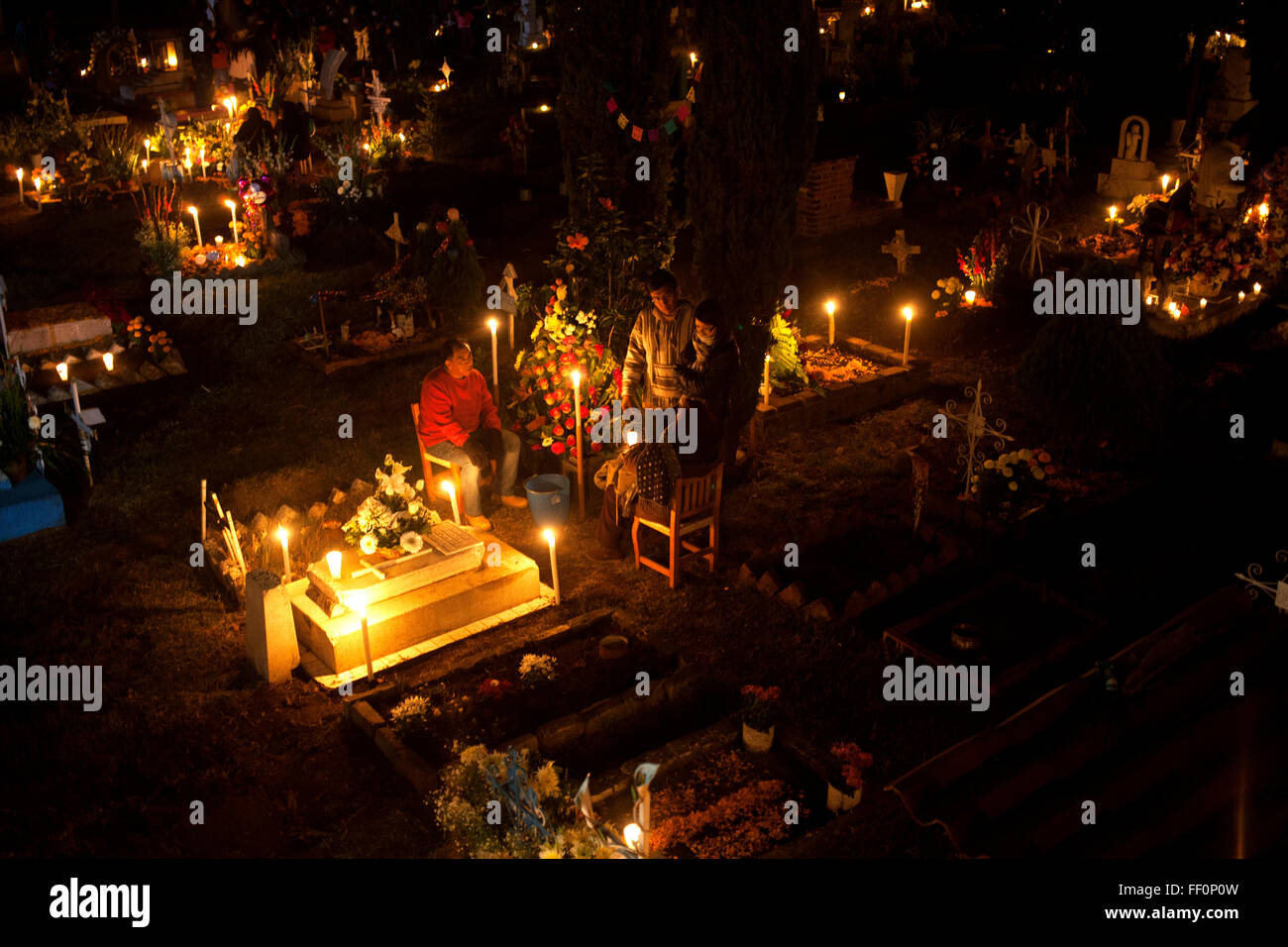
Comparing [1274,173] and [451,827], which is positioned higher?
[1274,173]

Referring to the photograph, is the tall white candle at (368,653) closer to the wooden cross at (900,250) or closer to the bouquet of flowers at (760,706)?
the bouquet of flowers at (760,706)

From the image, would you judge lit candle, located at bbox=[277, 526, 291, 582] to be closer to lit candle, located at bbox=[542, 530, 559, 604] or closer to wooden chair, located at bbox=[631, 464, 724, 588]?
lit candle, located at bbox=[542, 530, 559, 604]

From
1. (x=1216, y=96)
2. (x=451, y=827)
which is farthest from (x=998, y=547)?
(x=1216, y=96)

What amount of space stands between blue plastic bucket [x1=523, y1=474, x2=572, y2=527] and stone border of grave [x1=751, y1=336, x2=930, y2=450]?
2179 mm

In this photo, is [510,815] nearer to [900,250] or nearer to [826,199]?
[900,250]

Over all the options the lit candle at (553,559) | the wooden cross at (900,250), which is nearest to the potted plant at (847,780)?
the lit candle at (553,559)

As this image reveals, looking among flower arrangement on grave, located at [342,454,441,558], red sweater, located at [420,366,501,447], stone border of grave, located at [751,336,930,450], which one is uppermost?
red sweater, located at [420,366,501,447]

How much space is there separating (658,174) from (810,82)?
9.98 ft

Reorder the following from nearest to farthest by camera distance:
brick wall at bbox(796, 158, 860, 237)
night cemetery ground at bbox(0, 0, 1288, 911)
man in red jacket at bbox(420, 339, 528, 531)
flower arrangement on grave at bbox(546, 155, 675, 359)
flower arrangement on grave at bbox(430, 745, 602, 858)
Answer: flower arrangement on grave at bbox(430, 745, 602, 858) < night cemetery ground at bbox(0, 0, 1288, 911) < man in red jacket at bbox(420, 339, 528, 531) < flower arrangement on grave at bbox(546, 155, 675, 359) < brick wall at bbox(796, 158, 860, 237)

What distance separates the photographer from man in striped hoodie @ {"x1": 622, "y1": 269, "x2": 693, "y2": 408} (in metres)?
8.30

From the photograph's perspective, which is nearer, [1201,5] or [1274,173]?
[1274,173]

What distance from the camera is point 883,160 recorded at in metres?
20.8

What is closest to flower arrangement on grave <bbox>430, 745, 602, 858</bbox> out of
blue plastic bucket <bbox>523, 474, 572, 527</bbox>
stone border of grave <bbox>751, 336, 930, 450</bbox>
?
blue plastic bucket <bbox>523, 474, 572, 527</bbox>
